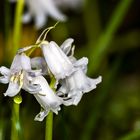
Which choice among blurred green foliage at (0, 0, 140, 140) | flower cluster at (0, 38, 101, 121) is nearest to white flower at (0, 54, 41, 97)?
flower cluster at (0, 38, 101, 121)

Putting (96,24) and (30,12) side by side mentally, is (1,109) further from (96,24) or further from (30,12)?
(96,24)

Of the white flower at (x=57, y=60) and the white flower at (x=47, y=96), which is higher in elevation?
the white flower at (x=57, y=60)

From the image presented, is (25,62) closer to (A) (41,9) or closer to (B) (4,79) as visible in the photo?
(B) (4,79)

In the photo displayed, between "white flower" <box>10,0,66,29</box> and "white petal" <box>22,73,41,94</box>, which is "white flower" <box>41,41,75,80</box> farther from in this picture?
"white flower" <box>10,0,66,29</box>

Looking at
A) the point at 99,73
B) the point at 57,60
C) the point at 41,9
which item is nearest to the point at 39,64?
the point at 57,60

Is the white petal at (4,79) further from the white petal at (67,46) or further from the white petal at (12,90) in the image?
the white petal at (67,46)

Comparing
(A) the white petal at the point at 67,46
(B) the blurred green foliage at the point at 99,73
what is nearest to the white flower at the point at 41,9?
(B) the blurred green foliage at the point at 99,73
